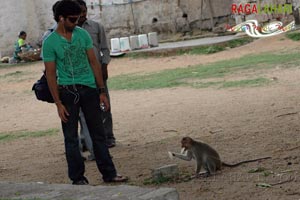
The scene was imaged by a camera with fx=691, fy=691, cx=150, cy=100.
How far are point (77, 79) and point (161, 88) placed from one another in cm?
818

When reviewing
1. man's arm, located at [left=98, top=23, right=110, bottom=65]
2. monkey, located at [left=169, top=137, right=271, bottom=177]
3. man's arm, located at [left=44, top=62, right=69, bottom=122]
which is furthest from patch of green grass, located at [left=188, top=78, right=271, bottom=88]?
man's arm, located at [left=44, top=62, right=69, bottom=122]

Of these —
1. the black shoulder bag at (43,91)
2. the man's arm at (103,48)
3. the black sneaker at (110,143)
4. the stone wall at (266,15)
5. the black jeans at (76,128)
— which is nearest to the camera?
the black jeans at (76,128)

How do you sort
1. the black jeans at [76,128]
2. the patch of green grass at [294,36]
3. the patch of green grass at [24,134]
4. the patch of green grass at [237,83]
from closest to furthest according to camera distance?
the black jeans at [76,128] → the patch of green grass at [24,134] → the patch of green grass at [237,83] → the patch of green grass at [294,36]

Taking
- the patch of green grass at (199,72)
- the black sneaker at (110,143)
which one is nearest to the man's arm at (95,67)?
the black sneaker at (110,143)

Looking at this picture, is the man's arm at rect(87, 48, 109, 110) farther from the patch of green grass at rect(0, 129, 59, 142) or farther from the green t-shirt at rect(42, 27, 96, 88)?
the patch of green grass at rect(0, 129, 59, 142)

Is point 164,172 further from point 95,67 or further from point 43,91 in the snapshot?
point 43,91

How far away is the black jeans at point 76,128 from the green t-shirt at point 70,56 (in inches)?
3.0

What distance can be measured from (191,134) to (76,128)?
2766 mm

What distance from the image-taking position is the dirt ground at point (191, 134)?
19.2ft

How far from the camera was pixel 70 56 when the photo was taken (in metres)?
5.82

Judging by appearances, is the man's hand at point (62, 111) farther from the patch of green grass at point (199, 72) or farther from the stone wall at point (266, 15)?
the stone wall at point (266, 15)

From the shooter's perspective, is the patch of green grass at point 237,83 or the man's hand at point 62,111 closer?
the man's hand at point 62,111

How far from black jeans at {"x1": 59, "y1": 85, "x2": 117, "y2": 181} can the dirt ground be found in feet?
1.01

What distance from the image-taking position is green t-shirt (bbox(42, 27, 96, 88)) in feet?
19.0
